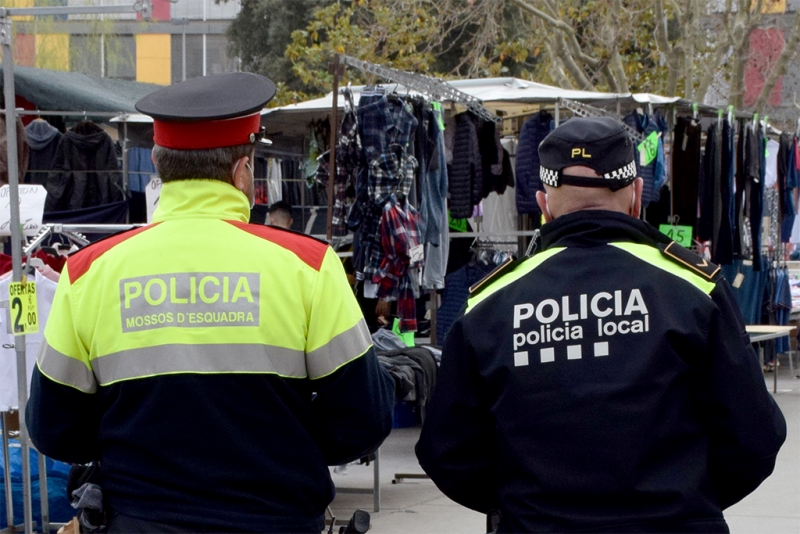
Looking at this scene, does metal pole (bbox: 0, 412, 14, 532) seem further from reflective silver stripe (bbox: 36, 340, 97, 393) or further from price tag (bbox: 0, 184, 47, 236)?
reflective silver stripe (bbox: 36, 340, 97, 393)

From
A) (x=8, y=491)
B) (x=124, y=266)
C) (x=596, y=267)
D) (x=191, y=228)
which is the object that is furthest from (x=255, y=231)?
(x=8, y=491)

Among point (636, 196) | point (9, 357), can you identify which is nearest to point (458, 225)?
point (9, 357)

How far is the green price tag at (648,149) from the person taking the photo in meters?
9.66

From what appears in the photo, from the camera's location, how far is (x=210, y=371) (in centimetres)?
254

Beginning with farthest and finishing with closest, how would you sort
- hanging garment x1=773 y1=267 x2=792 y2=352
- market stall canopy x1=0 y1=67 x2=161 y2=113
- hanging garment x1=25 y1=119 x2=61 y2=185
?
hanging garment x1=773 y1=267 x2=792 y2=352, market stall canopy x1=0 y1=67 x2=161 y2=113, hanging garment x1=25 y1=119 x2=61 y2=185

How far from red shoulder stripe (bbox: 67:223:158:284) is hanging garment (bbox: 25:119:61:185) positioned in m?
9.48

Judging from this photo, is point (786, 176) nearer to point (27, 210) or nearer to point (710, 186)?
point (710, 186)

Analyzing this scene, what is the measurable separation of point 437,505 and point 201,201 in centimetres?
467

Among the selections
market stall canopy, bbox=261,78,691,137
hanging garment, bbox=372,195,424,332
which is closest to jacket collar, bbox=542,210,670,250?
hanging garment, bbox=372,195,424,332

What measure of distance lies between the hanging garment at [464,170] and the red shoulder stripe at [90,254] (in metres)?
6.60

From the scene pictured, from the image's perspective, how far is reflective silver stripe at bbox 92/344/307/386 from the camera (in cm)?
254

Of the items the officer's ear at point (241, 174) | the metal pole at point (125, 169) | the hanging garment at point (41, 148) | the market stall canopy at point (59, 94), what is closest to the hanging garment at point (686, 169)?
the metal pole at point (125, 169)

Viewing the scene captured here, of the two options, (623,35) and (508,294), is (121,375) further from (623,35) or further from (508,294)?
(623,35)

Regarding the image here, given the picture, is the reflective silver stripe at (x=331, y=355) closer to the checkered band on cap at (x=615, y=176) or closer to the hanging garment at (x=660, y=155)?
the checkered band on cap at (x=615, y=176)
